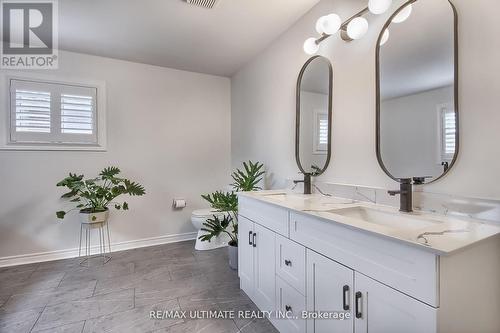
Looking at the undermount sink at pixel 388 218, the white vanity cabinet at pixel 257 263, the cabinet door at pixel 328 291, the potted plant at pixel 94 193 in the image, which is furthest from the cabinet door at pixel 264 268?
the potted plant at pixel 94 193

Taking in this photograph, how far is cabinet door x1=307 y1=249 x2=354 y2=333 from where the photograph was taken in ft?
3.61

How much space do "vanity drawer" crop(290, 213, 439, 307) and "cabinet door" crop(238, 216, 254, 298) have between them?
0.69 metres

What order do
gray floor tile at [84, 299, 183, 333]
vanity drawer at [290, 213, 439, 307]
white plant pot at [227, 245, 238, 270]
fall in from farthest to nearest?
white plant pot at [227, 245, 238, 270]
gray floor tile at [84, 299, 183, 333]
vanity drawer at [290, 213, 439, 307]

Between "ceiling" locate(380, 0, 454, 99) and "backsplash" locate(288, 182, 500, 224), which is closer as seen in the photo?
"backsplash" locate(288, 182, 500, 224)

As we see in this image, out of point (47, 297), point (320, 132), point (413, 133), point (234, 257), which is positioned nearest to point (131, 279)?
point (47, 297)

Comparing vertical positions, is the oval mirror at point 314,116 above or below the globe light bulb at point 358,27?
below

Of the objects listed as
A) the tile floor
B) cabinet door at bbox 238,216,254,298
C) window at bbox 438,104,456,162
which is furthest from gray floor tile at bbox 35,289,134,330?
window at bbox 438,104,456,162

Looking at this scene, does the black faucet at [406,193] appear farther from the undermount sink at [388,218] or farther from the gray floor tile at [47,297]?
the gray floor tile at [47,297]

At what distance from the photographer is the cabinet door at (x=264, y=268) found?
1.67m

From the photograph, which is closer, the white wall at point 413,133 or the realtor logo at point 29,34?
the white wall at point 413,133

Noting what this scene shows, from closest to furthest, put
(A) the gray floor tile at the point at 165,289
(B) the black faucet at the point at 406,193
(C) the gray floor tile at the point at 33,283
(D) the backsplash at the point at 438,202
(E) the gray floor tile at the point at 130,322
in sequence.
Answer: (D) the backsplash at the point at 438,202, (B) the black faucet at the point at 406,193, (E) the gray floor tile at the point at 130,322, (A) the gray floor tile at the point at 165,289, (C) the gray floor tile at the point at 33,283

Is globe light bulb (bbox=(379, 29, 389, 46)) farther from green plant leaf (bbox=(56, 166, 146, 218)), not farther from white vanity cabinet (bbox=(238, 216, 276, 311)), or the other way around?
green plant leaf (bbox=(56, 166, 146, 218))

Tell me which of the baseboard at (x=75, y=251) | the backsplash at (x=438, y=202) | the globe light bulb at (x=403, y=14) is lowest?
the baseboard at (x=75, y=251)

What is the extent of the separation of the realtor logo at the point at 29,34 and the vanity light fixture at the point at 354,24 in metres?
2.10
